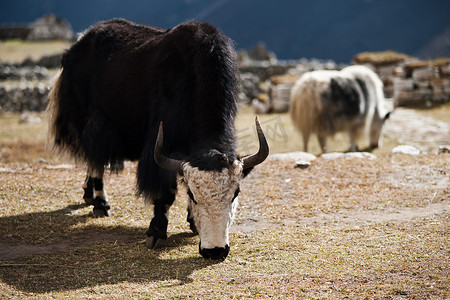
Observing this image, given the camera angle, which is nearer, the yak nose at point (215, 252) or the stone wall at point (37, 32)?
the yak nose at point (215, 252)

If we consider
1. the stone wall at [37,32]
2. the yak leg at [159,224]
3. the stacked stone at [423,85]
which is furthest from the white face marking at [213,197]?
the stone wall at [37,32]

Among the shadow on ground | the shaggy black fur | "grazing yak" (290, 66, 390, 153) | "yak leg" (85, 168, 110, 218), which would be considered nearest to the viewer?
the shadow on ground

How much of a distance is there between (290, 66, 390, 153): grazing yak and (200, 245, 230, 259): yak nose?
6.20 meters

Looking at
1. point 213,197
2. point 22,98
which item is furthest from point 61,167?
point 22,98

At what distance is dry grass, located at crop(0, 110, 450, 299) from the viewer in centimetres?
340

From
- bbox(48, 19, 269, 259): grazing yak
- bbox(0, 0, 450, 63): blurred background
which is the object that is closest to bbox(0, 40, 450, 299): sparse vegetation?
bbox(48, 19, 269, 259): grazing yak

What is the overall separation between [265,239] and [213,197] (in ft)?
3.14

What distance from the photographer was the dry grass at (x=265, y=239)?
3.40m

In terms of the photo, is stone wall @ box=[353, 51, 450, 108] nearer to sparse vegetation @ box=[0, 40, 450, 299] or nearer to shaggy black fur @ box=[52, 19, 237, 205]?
sparse vegetation @ box=[0, 40, 450, 299]

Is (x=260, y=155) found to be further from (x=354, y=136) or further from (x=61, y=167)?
(x=354, y=136)

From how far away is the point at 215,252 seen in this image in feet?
12.3

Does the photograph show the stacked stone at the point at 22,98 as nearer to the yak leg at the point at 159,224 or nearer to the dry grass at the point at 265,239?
the dry grass at the point at 265,239

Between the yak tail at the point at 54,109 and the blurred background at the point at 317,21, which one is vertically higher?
the blurred background at the point at 317,21

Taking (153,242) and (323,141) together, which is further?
(323,141)
